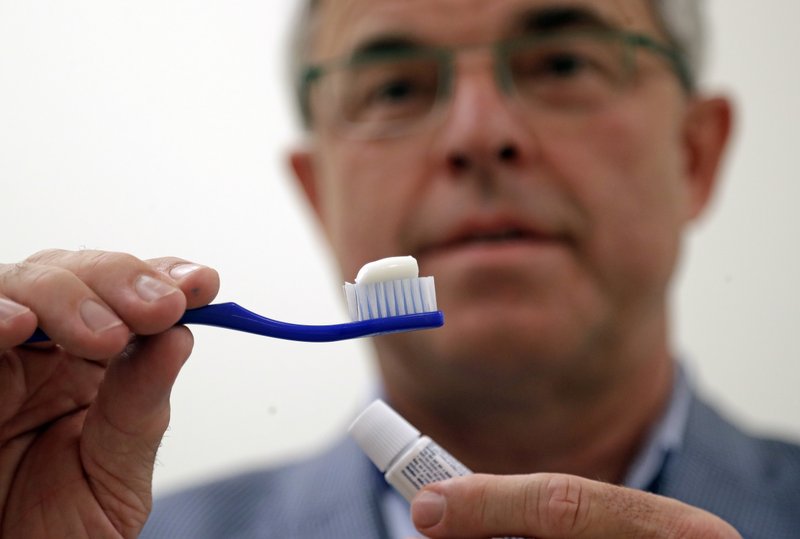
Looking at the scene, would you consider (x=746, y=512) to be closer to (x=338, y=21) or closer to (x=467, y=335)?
(x=467, y=335)

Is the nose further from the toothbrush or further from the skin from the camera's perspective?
the toothbrush

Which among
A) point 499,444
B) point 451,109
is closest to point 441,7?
point 451,109

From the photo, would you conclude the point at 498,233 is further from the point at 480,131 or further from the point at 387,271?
the point at 387,271

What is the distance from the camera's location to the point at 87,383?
0.46m

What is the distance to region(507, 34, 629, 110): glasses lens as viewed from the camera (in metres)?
0.67

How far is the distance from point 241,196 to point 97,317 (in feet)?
1.42

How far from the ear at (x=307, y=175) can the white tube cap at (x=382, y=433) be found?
1.57ft

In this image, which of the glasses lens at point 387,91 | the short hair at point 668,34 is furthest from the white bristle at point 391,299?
the short hair at point 668,34

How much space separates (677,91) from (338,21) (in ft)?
1.18

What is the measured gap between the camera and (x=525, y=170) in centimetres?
63

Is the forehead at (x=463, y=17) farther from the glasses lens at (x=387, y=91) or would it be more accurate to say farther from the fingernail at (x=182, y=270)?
the fingernail at (x=182, y=270)

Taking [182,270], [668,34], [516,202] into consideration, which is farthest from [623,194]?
[182,270]

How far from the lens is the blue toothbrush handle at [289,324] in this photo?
37 cm

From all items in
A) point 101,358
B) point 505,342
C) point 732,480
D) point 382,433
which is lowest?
point 732,480
